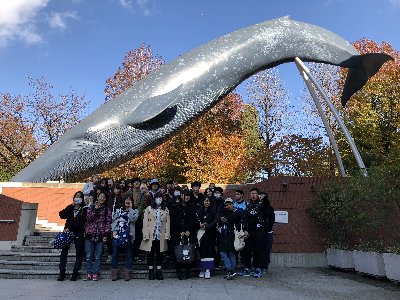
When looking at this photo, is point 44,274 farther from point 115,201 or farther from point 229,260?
point 229,260

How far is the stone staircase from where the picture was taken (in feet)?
28.7

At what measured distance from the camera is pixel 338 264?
35.2 feet

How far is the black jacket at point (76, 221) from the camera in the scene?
328 inches

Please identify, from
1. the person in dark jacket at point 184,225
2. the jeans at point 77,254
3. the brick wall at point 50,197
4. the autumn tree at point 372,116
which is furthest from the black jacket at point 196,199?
the autumn tree at point 372,116

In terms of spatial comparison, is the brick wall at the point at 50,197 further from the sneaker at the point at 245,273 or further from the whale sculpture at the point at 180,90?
the sneaker at the point at 245,273

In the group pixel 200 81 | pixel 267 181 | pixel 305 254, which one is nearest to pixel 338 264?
pixel 305 254

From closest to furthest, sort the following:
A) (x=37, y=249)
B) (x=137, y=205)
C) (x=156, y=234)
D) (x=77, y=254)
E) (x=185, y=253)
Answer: (x=77, y=254)
(x=185, y=253)
(x=156, y=234)
(x=137, y=205)
(x=37, y=249)

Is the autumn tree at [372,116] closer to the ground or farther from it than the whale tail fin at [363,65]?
farther from it

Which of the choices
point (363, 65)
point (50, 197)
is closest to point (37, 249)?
point (50, 197)

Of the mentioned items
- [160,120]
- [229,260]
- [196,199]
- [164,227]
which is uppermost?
[160,120]

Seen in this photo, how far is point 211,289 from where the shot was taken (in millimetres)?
7352

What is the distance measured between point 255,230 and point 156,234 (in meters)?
2.34

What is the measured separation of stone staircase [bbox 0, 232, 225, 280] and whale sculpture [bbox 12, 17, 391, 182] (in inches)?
93.5

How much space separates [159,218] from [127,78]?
22868 millimetres
